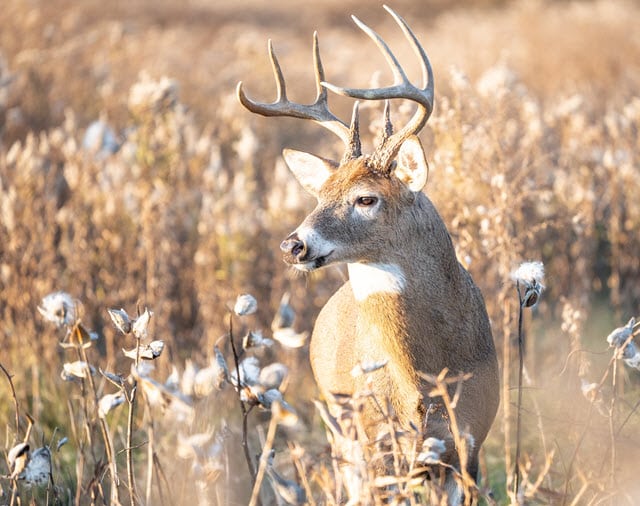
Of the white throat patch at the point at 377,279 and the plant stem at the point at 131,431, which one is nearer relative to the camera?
the plant stem at the point at 131,431

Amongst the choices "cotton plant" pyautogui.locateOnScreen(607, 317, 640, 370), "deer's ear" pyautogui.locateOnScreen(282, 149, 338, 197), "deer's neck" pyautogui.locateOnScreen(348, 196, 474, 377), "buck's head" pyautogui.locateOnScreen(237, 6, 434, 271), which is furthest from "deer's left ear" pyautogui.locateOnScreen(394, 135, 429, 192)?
"cotton plant" pyautogui.locateOnScreen(607, 317, 640, 370)

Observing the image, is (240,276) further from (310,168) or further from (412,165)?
(412,165)

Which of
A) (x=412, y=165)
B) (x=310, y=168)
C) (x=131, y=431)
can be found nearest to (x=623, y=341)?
(x=412, y=165)

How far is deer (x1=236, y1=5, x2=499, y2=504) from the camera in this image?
396 centimetres

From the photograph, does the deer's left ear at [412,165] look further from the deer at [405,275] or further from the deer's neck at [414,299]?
the deer's neck at [414,299]

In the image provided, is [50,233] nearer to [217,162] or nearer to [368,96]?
[217,162]

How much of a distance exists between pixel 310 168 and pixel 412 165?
2.08ft

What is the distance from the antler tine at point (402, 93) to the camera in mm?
3846

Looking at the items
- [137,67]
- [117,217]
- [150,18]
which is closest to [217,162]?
[117,217]

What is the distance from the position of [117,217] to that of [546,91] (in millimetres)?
8924

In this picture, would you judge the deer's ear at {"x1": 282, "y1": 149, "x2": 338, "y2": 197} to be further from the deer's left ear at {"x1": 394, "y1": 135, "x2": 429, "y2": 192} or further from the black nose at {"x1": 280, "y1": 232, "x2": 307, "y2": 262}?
the black nose at {"x1": 280, "y1": 232, "x2": 307, "y2": 262}

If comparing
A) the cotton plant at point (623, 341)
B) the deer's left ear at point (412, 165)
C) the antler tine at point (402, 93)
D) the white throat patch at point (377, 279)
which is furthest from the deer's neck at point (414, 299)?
the cotton plant at point (623, 341)

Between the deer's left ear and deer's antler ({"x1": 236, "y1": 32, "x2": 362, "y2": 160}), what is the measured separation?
0.28 meters

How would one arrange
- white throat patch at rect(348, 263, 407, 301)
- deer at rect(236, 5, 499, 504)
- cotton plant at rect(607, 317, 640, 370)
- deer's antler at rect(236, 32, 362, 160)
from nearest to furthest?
cotton plant at rect(607, 317, 640, 370) < deer at rect(236, 5, 499, 504) < white throat patch at rect(348, 263, 407, 301) < deer's antler at rect(236, 32, 362, 160)
